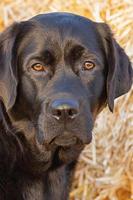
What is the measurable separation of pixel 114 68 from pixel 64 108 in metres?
0.72

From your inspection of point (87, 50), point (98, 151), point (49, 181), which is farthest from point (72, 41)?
point (98, 151)

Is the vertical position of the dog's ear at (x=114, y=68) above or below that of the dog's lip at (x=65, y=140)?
above

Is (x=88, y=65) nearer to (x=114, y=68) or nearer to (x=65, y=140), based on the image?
(x=114, y=68)

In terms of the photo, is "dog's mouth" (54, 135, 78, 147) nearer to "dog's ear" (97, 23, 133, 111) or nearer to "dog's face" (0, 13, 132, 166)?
"dog's face" (0, 13, 132, 166)

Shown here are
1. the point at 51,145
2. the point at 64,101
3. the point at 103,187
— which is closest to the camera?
the point at 64,101

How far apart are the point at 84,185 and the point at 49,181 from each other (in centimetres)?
194

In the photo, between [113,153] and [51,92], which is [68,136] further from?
[113,153]

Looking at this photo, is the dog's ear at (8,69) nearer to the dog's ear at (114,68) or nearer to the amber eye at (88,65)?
the amber eye at (88,65)

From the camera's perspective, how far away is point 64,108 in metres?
4.44

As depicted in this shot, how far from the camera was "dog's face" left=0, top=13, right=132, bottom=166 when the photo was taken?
15.1ft

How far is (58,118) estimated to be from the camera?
451 cm

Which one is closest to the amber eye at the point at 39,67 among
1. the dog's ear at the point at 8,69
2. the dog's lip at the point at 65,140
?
the dog's ear at the point at 8,69

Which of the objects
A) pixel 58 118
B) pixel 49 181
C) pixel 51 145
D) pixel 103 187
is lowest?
pixel 103 187

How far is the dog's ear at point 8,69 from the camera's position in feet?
15.4
